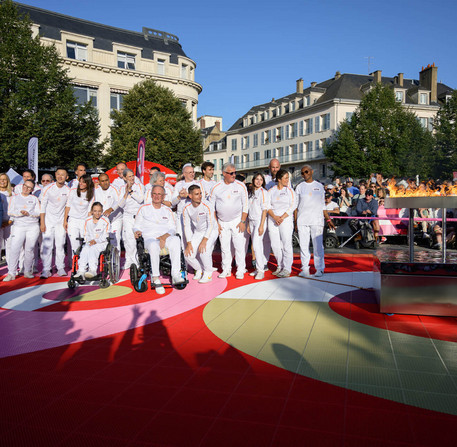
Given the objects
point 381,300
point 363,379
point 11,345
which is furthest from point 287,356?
point 11,345

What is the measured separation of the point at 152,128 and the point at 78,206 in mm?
25663

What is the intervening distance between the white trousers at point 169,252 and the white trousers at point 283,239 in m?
2.23

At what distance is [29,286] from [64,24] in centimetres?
3909

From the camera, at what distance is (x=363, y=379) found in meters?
3.71

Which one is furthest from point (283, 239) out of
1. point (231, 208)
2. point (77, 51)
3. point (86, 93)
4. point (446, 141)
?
point (77, 51)

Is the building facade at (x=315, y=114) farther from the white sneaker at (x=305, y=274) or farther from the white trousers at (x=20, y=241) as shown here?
the white trousers at (x=20, y=241)

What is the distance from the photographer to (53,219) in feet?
29.1

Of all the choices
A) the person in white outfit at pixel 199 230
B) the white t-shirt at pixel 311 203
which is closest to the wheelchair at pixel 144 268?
the person in white outfit at pixel 199 230

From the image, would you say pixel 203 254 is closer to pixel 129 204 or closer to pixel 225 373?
pixel 129 204

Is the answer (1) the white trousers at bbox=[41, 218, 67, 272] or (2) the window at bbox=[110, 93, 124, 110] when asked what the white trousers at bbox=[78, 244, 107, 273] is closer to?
(1) the white trousers at bbox=[41, 218, 67, 272]

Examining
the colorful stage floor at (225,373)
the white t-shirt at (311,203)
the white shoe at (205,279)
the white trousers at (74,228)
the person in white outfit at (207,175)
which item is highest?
the person in white outfit at (207,175)

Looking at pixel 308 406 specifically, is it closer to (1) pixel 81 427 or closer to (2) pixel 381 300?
(1) pixel 81 427

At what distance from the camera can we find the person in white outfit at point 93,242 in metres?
7.58

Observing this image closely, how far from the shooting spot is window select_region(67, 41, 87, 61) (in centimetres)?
3959
